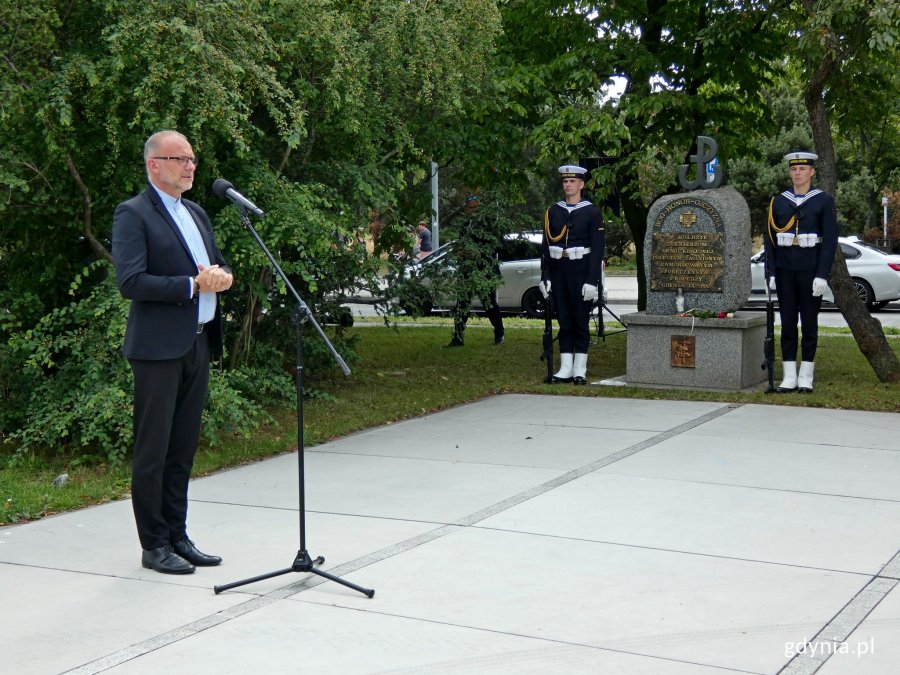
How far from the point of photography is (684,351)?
37.2 feet

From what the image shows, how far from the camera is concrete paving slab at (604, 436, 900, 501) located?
7070 millimetres

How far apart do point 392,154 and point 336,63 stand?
2.06 metres

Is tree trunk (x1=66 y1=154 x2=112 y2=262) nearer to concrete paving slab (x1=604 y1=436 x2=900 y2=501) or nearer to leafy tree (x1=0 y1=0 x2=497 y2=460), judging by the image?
leafy tree (x1=0 y1=0 x2=497 y2=460)

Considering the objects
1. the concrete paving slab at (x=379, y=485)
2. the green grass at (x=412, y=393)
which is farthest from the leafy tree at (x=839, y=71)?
the concrete paving slab at (x=379, y=485)

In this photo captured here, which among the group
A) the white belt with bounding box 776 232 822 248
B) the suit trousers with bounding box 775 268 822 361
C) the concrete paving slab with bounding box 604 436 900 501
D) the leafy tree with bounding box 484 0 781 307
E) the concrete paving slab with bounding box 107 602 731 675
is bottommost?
the concrete paving slab with bounding box 107 602 731 675

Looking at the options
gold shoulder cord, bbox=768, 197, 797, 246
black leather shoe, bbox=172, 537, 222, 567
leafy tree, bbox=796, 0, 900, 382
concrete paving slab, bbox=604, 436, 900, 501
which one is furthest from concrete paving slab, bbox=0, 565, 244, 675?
leafy tree, bbox=796, 0, 900, 382

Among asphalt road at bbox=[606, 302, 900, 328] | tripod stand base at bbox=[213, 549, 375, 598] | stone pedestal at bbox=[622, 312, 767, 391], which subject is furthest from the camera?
asphalt road at bbox=[606, 302, 900, 328]

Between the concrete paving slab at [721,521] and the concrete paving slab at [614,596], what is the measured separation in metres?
0.21

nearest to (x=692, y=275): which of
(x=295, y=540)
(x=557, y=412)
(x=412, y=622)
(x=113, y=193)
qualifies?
(x=557, y=412)

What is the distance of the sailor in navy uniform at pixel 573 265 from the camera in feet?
38.3

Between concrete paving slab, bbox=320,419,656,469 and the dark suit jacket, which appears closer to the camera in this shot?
the dark suit jacket

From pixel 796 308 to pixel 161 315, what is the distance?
282 inches

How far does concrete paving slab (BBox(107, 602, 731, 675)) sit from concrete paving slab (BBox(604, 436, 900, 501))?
3.07 meters

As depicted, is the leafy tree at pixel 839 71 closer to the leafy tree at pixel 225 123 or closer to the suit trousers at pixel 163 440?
the leafy tree at pixel 225 123
